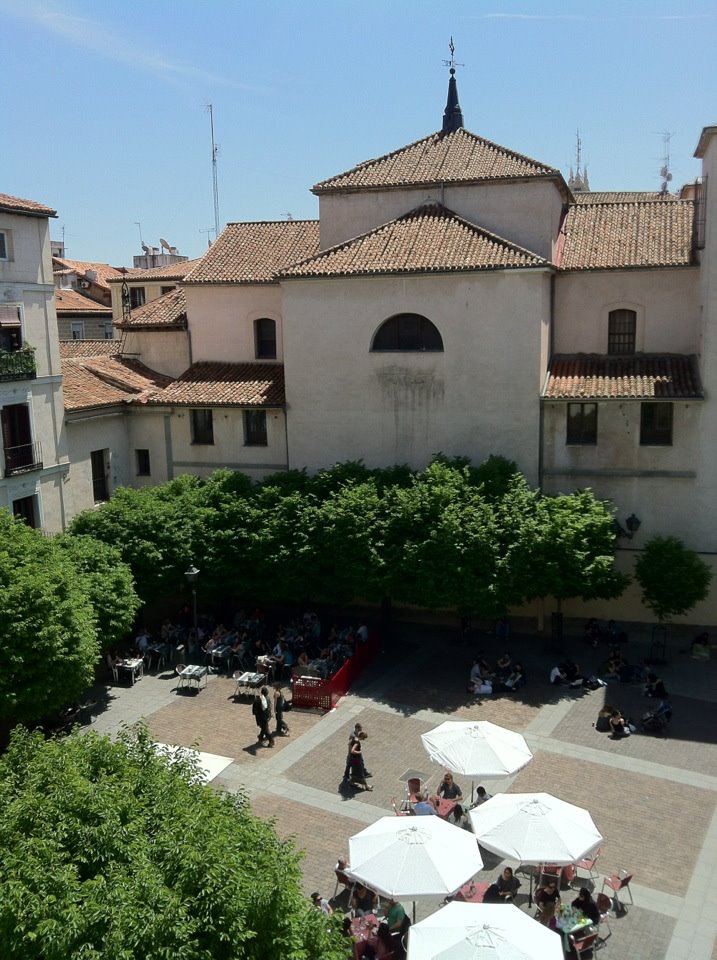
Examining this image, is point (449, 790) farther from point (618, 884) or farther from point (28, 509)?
point (28, 509)

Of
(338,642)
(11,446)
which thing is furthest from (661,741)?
(11,446)

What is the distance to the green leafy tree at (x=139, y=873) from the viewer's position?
8984mm

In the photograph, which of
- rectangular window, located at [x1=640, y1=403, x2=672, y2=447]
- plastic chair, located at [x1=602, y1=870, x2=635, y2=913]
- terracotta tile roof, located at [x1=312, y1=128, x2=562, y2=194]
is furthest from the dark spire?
→ plastic chair, located at [x1=602, y1=870, x2=635, y2=913]

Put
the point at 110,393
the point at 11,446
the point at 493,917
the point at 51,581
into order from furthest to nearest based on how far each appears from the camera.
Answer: the point at 110,393, the point at 11,446, the point at 51,581, the point at 493,917

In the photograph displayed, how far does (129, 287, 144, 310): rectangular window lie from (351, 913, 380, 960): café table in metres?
42.2

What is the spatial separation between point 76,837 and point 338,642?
53.5 feet

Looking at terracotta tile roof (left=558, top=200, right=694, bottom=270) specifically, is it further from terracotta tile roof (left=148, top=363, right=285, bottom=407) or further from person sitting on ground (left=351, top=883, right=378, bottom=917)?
person sitting on ground (left=351, top=883, right=378, bottom=917)

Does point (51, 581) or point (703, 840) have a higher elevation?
point (51, 581)

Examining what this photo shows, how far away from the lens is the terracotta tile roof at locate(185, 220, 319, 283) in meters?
34.1

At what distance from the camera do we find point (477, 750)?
1792cm

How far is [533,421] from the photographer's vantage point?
2797 cm

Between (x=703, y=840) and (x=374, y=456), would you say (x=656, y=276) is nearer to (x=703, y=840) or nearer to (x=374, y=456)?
(x=374, y=456)

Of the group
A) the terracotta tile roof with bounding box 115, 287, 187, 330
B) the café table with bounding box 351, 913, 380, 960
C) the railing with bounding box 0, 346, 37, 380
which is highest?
the terracotta tile roof with bounding box 115, 287, 187, 330

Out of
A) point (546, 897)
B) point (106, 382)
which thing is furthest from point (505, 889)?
point (106, 382)
